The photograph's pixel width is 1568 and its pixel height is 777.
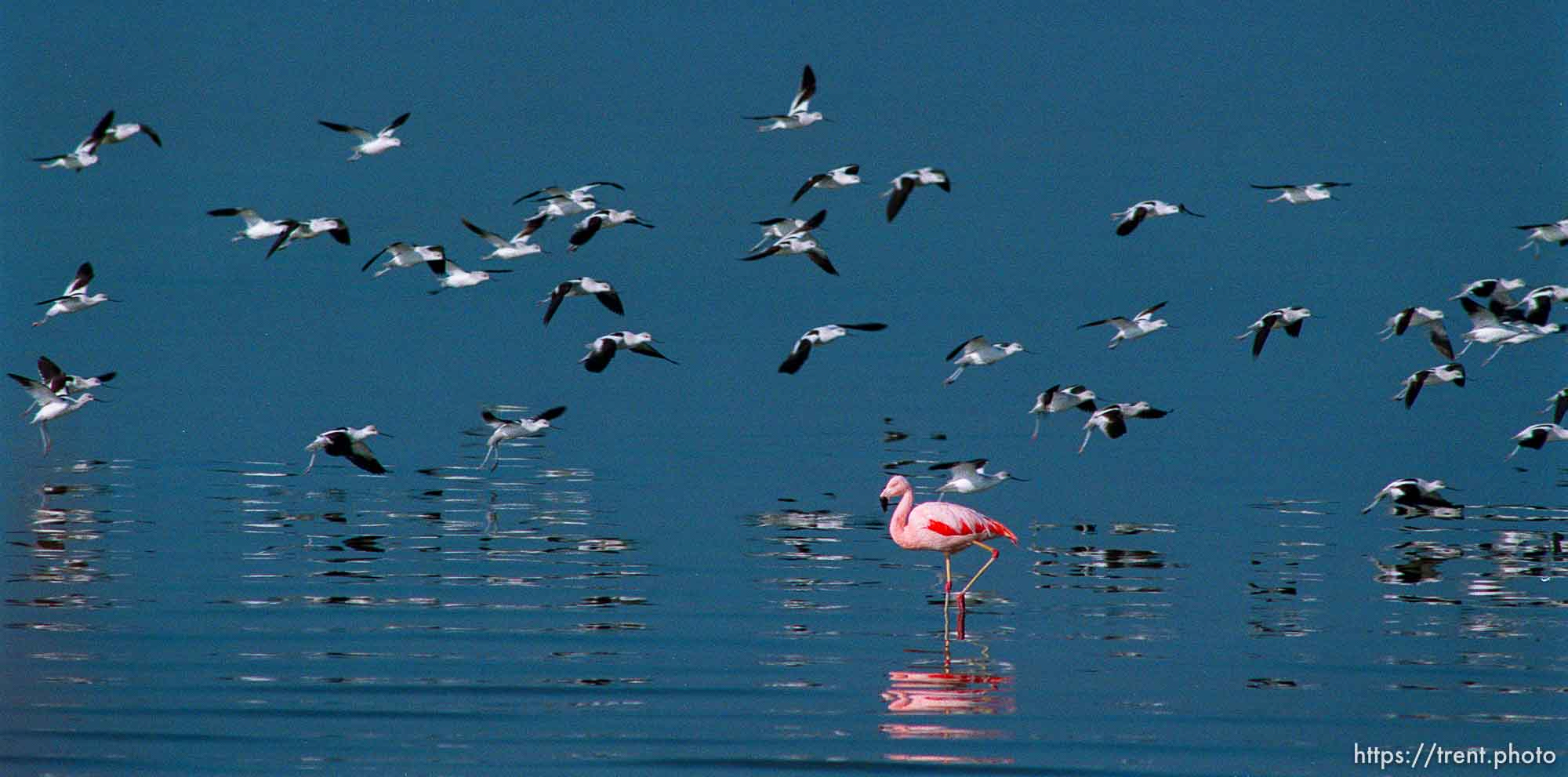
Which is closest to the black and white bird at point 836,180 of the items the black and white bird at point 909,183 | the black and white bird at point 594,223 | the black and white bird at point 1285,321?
the black and white bird at point 909,183

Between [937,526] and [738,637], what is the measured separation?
2.89 meters

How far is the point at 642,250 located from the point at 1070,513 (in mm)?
87955

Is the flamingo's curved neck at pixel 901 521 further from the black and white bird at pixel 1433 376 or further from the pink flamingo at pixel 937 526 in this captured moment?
the black and white bird at pixel 1433 376

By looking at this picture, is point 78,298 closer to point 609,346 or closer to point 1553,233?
point 609,346

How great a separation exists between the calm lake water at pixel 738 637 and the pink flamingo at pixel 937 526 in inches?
22.6

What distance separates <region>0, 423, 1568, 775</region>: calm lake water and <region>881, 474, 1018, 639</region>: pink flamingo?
1.88 ft

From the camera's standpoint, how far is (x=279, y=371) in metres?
50.1

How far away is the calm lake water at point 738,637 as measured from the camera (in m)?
15.0

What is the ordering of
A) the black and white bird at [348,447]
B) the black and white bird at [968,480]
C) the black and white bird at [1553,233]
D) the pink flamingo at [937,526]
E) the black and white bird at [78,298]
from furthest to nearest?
the black and white bird at [78,298], the black and white bird at [1553,233], the black and white bird at [968,480], the black and white bird at [348,447], the pink flamingo at [937,526]

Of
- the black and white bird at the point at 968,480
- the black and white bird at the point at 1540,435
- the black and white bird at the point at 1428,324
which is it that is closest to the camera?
the black and white bird at the point at 968,480

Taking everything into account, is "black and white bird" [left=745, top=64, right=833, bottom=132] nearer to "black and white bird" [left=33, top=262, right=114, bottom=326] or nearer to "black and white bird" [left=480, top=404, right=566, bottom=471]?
"black and white bird" [left=480, top=404, right=566, bottom=471]

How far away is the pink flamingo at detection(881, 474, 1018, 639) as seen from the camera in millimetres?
20766

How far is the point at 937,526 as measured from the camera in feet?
68.1

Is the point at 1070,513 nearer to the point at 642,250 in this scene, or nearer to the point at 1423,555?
the point at 1423,555
